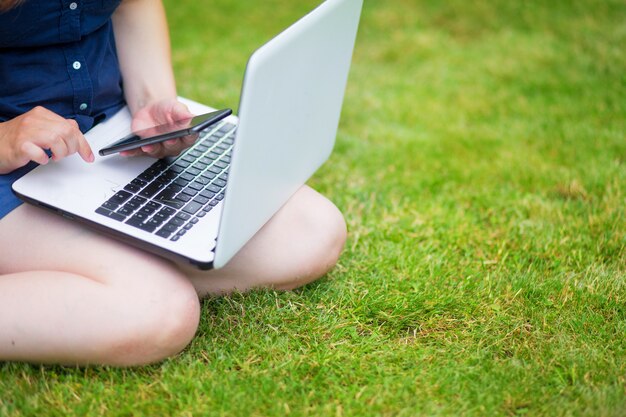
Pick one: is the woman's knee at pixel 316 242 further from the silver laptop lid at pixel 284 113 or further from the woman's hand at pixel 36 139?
the woman's hand at pixel 36 139

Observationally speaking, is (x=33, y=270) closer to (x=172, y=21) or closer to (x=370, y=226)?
(x=370, y=226)

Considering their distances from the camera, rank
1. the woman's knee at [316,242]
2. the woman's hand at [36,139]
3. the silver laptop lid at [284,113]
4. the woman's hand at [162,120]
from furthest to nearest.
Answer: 1. the woman's knee at [316,242]
2. the woman's hand at [162,120]
3. the woman's hand at [36,139]
4. the silver laptop lid at [284,113]

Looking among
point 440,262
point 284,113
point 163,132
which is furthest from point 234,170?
point 440,262

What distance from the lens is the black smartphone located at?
1.03 m

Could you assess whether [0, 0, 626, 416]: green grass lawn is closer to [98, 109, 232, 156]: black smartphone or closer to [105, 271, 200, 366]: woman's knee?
[105, 271, 200, 366]: woman's knee

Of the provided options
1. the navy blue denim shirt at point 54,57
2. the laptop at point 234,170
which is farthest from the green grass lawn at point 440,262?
the navy blue denim shirt at point 54,57

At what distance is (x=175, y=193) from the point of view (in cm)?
113

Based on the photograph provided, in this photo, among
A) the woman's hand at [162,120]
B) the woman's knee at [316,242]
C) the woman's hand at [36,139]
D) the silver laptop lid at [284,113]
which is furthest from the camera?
the woman's knee at [316,242]

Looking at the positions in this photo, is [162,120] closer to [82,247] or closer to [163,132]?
[163,132]

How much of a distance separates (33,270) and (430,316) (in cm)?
67

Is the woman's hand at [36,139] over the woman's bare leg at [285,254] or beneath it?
over

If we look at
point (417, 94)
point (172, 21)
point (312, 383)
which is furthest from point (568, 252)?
point (172, 21)

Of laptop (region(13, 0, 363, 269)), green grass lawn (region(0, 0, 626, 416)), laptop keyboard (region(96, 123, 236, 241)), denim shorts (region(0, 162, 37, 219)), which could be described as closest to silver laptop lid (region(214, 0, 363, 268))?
laptop (region(13, 0, 363, 269))

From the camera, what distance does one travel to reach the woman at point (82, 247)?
1.03m
